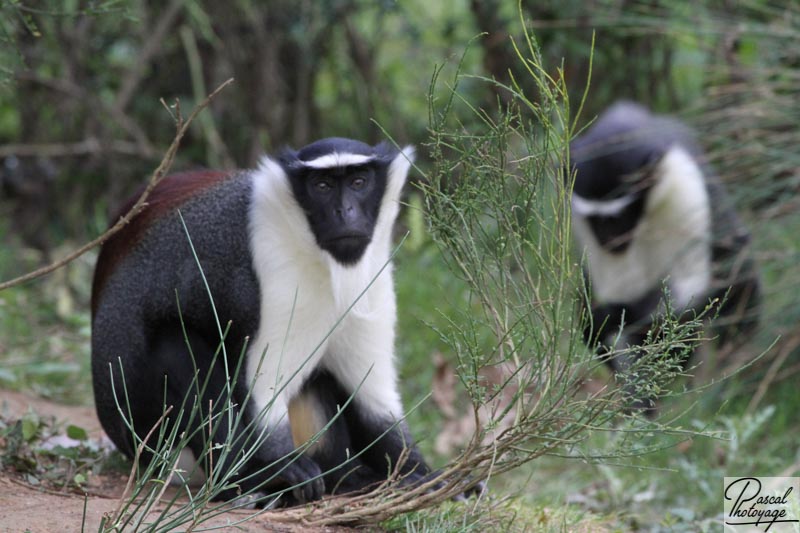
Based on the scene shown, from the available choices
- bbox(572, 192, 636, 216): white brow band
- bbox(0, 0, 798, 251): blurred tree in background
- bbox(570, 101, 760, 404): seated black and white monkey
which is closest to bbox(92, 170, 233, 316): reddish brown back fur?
bbox(570, 101, 760, 404): seated black and white monkey

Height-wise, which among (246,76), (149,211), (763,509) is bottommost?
(763,509)

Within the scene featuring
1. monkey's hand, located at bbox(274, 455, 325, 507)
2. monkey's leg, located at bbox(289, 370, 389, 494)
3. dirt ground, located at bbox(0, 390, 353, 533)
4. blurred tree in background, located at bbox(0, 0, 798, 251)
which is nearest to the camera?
dirt ground, located at bbox(0, 390, 353, 533)

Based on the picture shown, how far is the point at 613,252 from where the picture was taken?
7.53 metres

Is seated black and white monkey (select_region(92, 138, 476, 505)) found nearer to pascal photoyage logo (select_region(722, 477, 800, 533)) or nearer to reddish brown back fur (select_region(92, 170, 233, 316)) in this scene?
reddish brown back fur (select_region(92, 170, 233, 316))

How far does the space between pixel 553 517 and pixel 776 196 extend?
3.37m

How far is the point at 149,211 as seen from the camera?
4.35 m

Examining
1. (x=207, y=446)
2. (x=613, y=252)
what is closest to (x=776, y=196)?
(x=613, y=252)

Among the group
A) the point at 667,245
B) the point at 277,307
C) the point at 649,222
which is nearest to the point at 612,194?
the point at 649,222

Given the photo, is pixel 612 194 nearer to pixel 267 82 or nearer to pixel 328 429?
pixel 267 82

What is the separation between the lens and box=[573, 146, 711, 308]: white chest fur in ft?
22.4

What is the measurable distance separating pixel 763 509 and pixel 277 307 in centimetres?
188

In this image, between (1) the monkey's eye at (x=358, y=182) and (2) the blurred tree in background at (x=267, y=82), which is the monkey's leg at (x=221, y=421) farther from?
(2) the blurred tree in background at (x=267, y=82)

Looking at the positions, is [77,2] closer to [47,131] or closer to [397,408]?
[47,131]

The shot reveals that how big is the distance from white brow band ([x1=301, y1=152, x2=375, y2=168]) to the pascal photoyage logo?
5.84 feet
